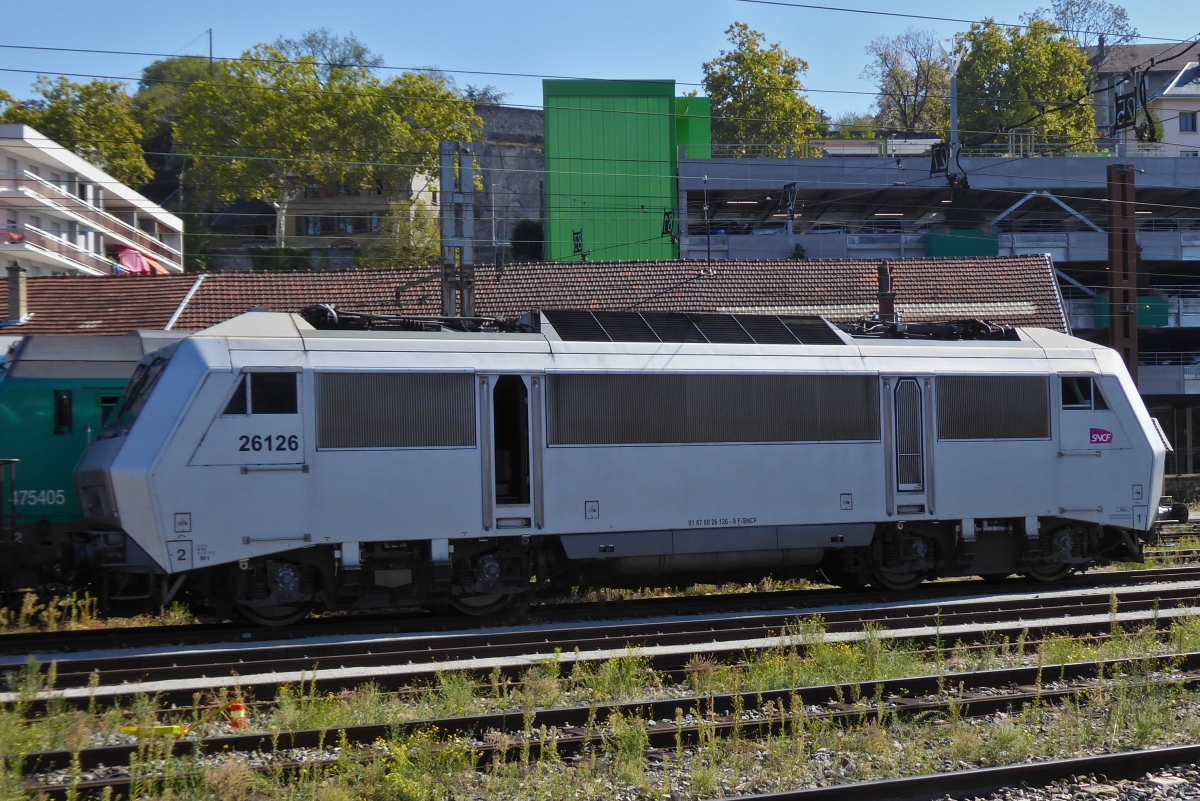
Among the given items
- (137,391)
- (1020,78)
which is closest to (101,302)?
(137,391)

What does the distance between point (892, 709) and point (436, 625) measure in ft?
18.8

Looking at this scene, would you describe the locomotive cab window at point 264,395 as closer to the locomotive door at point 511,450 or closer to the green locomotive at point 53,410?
the locomotive door at point 511,450

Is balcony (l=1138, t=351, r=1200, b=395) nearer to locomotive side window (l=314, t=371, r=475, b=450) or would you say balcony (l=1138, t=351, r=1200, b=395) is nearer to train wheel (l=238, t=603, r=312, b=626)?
locomotive side window (l=314, t=371, r=475, b=450)

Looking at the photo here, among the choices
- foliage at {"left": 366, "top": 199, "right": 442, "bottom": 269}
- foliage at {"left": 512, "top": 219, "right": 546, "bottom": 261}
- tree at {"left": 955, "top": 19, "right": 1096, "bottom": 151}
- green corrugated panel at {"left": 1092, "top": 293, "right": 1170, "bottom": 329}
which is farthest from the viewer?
Result: tree at {"left": 955, "top": 19, "right": 1096, "bottom": 151}

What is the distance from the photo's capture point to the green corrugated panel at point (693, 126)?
1813 inches

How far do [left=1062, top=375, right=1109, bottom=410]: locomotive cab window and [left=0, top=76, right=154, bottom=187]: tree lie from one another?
172 feet

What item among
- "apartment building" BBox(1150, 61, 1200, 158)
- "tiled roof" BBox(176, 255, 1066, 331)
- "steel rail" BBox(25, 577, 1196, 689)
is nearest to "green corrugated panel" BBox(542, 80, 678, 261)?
"tiled roof" BBox(176, 255, 1066, 331)

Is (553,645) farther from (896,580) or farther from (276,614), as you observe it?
(896,580)

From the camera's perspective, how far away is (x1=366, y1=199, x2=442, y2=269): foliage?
2149 inches

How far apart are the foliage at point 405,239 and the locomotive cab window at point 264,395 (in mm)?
42629

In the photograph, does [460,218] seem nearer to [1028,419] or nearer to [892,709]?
[1028,419]

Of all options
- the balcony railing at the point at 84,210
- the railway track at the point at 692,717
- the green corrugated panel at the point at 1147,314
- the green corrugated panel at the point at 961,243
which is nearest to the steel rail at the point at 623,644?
the railway track at the point at 692,717

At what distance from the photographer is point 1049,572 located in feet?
49.6

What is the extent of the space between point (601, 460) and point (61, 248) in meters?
41.9
